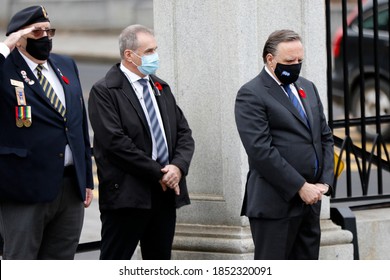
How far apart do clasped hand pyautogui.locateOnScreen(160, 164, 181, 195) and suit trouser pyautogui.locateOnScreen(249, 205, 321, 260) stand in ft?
1.62

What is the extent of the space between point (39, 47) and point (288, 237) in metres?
1.78

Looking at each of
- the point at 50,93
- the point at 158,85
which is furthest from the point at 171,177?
the point at 50,93

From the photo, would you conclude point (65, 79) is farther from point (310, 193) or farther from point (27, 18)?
point (310, 193)

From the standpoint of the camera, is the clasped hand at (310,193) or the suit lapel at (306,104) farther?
the suit lapel at (306,104)

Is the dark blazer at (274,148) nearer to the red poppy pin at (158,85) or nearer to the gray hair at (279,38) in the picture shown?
the gray hair at (279,38)

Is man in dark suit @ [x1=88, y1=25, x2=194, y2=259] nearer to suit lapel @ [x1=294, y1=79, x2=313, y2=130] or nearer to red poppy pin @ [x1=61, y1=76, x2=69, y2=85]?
red poppy pin @ [x1=61, y1=76, x2=69, y2=85]

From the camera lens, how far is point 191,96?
8.66 meters

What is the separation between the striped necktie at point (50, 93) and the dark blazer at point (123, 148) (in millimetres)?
352

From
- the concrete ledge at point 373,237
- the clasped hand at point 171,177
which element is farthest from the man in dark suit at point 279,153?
the concrete ledge at point 373,237

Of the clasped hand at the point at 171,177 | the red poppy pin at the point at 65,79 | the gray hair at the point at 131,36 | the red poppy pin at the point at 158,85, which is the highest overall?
the gray hair at the point at 131,36

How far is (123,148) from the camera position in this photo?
7383mm

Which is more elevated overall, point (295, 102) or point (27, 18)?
point (27, 18)

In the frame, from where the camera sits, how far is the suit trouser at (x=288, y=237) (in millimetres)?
7340

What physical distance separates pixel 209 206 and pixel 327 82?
1.45 meters
